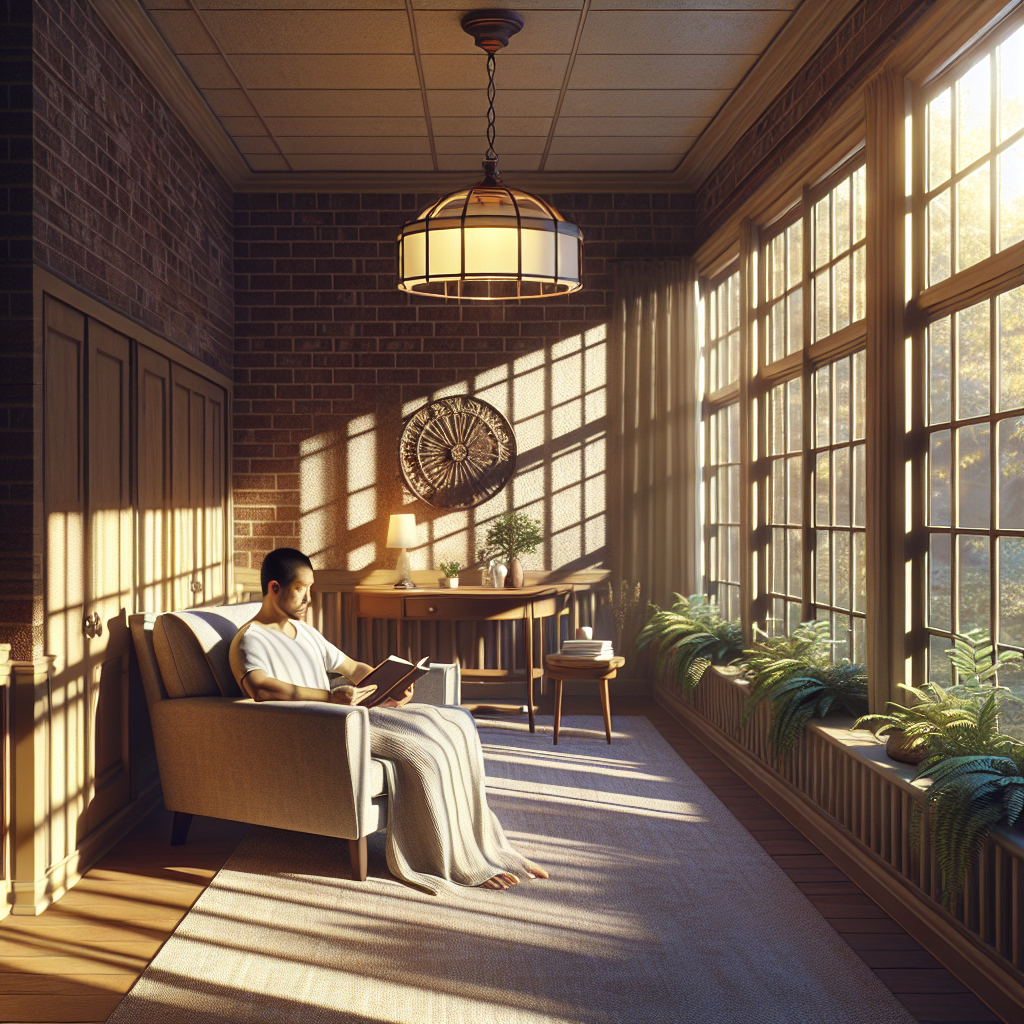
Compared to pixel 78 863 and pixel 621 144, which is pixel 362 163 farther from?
pixel 78 863

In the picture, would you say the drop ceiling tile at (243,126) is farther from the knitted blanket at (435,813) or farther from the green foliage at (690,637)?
the green foliage at (690,637)

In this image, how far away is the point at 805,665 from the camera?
424 centimetres

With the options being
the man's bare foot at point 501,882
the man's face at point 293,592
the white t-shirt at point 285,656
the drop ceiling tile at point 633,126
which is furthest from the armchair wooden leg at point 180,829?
the drop ceiling tile at point 633,126

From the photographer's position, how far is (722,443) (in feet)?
20.8

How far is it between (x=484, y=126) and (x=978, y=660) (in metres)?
4.02

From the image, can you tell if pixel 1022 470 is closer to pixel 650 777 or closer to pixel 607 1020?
pixel 607 1020

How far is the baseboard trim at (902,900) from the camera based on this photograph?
253cm

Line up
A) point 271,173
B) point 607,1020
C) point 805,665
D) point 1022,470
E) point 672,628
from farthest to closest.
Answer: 1. point 271,173
2. point 672,628
3. point 805,665
4. point 1022,470
5. point 607,1020

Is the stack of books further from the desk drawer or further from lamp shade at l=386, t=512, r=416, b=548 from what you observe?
lamp shade at l=386, t=512, r=416, b=548

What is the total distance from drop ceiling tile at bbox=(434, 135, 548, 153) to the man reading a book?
308 centimetres

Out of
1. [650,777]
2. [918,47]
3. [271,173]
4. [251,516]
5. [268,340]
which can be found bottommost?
[650,777]

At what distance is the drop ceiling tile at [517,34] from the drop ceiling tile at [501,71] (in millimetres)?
49

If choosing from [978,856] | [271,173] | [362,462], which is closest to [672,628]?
[362,462]

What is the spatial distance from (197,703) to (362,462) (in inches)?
126
